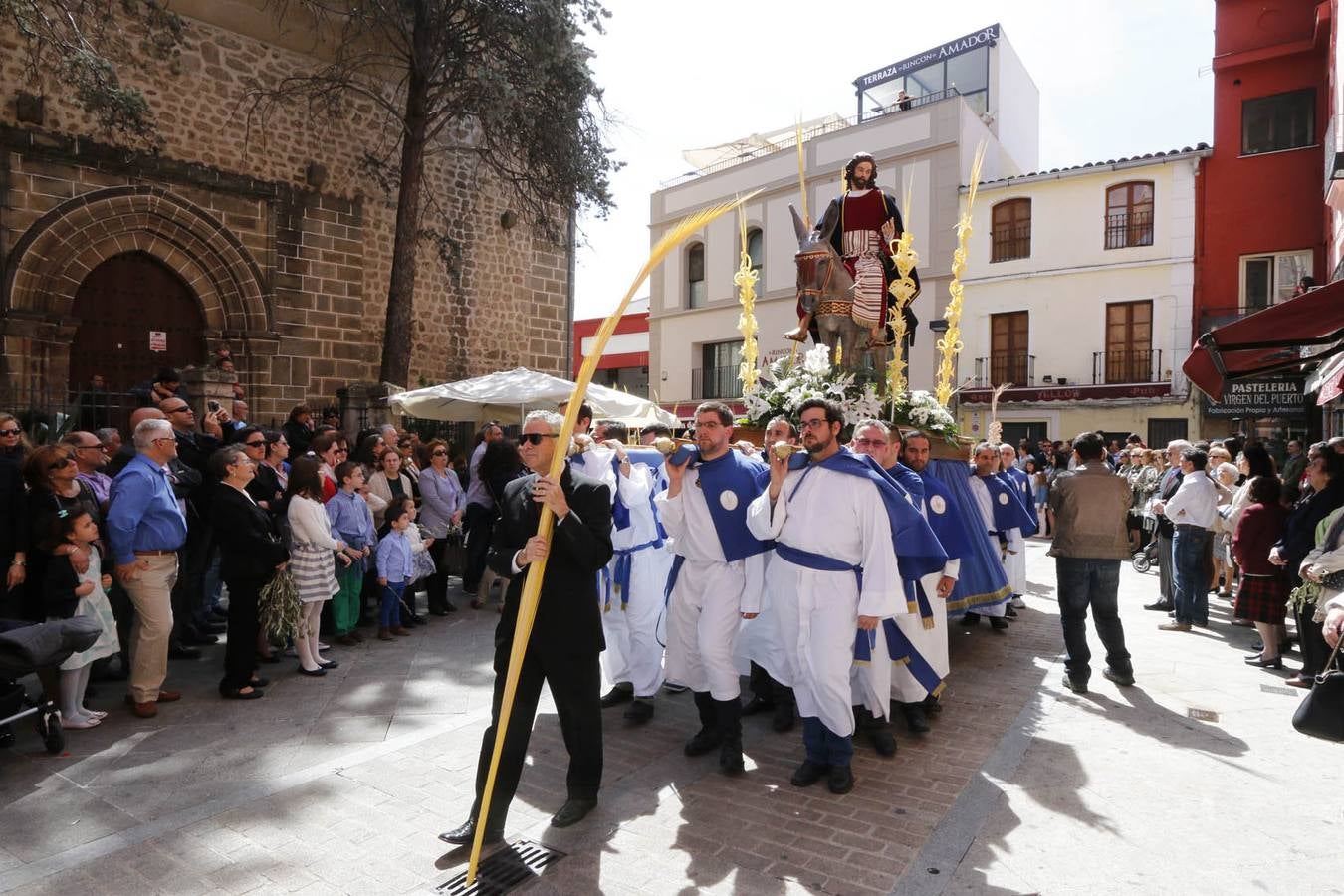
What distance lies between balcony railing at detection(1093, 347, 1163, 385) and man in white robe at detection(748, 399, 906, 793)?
19.1 meters

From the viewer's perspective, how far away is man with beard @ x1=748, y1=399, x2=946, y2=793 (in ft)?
13.8

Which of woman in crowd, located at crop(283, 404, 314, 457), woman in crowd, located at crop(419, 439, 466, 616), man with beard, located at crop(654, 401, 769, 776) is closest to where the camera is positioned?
man with beard, located at crop(654, 401, 769, 776)

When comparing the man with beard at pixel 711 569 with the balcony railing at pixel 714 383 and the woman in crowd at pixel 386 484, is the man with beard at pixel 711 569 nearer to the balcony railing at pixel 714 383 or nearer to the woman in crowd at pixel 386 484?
the woman in crowd at pixel 386 484

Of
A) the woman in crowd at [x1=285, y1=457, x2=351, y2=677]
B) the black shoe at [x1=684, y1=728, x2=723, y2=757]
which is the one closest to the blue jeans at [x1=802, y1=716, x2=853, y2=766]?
the black shoe at [x1=684, y1=728, x2=723, y2=757]

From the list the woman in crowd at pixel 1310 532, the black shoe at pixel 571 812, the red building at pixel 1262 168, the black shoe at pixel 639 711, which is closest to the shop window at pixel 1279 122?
the red building at pixel 1262 168

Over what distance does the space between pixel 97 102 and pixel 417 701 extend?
778cm

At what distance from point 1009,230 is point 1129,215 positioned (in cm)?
285

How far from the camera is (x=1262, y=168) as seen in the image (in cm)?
1869

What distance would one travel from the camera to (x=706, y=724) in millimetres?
4805

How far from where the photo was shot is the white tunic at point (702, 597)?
4598 millimetres

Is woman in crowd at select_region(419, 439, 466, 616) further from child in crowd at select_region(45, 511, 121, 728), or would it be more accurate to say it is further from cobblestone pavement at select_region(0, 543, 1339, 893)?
child in crowd at select_region(45, 511, 121, 728)

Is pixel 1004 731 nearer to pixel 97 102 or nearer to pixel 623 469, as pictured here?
pixel 623 469

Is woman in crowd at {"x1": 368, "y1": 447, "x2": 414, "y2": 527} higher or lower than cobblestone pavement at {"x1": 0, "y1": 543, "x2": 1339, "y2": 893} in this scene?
higher

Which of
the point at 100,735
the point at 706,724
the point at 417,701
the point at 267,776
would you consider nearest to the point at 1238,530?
the point at 706,724
